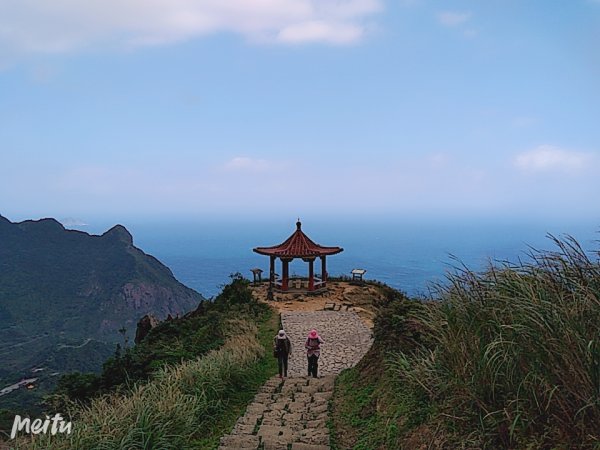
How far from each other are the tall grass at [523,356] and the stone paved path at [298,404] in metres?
1.54

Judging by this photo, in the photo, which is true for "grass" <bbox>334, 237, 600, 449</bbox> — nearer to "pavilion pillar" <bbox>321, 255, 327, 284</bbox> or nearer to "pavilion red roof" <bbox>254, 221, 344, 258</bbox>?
"pavilion red roof" <bbox>254, 221, 344, 258</bbox>

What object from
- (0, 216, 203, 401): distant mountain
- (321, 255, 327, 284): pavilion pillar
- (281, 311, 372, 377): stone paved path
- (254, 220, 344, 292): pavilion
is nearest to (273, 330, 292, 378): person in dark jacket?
(281, 311, 372, 377): stone paved path

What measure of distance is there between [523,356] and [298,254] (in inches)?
588

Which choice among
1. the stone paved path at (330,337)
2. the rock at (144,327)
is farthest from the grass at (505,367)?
the rock at (144,327)

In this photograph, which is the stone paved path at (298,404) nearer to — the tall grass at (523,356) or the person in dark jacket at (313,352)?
the person in dark jacket at (313,352)

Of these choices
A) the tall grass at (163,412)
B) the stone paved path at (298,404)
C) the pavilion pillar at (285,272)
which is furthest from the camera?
the pavilion pillar at (285,272)

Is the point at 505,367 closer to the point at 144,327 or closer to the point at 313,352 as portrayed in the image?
the point at 313,352

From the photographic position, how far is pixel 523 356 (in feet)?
11.7

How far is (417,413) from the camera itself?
15.2 ft

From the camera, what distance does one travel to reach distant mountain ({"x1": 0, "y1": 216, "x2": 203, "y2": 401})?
2782cm

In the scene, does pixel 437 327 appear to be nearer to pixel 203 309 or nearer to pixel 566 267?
pixel 566 267

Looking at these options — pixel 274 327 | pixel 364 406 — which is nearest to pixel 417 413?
pixel 364 406

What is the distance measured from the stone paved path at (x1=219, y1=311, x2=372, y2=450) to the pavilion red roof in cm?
547

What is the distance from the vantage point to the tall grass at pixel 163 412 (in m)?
4.98
